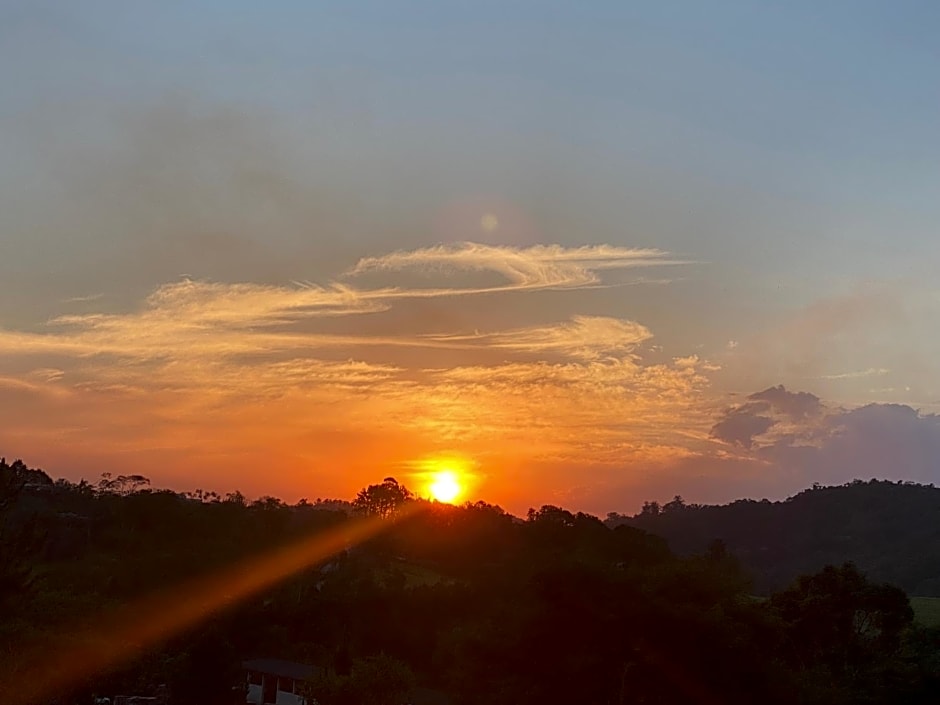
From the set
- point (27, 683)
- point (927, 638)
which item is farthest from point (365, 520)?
point (27, 683)

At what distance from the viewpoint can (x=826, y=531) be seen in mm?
102625

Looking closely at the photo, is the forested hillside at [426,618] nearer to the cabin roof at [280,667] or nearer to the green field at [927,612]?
the cabin roof at [280,667]

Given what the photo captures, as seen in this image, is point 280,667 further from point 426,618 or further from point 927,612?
point 927,612

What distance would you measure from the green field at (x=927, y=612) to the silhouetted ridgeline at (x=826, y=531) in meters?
16.0

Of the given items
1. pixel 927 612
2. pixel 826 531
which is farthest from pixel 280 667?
pixel 826 531

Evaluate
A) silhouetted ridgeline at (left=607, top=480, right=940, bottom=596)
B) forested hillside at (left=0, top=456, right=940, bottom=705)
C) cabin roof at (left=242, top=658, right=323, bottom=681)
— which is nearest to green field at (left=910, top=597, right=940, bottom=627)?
forested hillside at (left=0, top=456, right=940, bottom=705)

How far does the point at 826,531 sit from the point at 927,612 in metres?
48.6

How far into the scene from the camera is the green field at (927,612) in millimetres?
46406

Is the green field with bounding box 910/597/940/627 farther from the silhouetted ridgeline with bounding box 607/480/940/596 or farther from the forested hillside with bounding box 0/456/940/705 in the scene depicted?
the silhouetted ridgeline with bounding box 607/480/940/596

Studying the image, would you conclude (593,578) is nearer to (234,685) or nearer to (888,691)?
(888,691)

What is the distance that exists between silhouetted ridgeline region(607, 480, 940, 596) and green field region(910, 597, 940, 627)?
15978mm

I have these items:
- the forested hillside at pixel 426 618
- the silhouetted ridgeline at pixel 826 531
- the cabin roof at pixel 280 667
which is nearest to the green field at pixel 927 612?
the forested hillside at pixel 426 618

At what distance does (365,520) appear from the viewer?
90.2 meters

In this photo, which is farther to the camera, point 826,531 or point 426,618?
point 826,531
